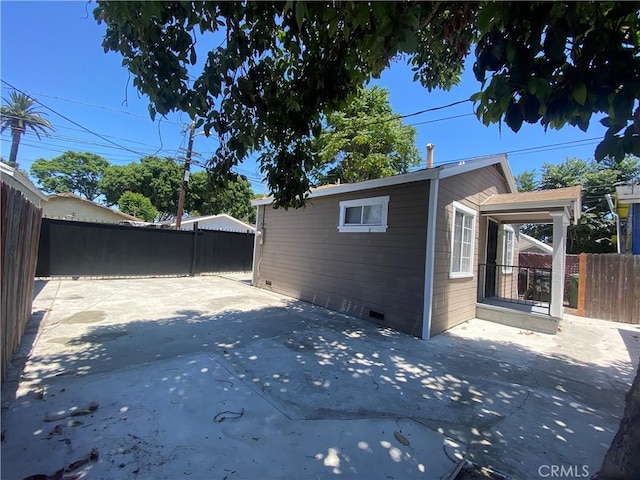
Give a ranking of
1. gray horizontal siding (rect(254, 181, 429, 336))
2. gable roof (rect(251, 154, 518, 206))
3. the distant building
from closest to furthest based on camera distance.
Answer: gable roof (rect(251, 154, 518, 206)) → gray horizontal siding (rect(254, 181, 429, 336)) → the distant building

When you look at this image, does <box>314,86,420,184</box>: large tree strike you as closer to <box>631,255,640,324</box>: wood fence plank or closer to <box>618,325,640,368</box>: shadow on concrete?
<box>631,255,640,324</box>: wood fence plank

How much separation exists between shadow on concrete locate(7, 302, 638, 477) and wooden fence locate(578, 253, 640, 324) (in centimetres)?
403

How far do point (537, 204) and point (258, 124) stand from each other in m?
5.76

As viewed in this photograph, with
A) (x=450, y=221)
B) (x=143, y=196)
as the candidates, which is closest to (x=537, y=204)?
(x=450, y=221)

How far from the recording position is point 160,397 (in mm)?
2746

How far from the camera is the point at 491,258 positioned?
27.1 feet

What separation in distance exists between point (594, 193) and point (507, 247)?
45.6ft

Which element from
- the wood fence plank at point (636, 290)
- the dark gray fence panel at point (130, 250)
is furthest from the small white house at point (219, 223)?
the wood fence plank at point (636, 290)

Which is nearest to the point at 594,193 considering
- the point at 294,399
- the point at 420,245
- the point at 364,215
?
the point at 364,215

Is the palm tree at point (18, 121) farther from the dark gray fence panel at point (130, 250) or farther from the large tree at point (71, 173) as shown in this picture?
the dark gray fence panel at point (130, 250)

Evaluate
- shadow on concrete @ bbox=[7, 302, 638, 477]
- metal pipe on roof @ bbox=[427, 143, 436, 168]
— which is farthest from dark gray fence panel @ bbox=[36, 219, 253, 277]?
metal pipe on roof @ bbox=[427, 143, 436, 168]

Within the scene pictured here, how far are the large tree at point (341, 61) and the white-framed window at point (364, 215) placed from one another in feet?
7.83

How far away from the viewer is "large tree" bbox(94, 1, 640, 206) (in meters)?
1.68

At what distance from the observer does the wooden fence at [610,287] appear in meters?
7.09
